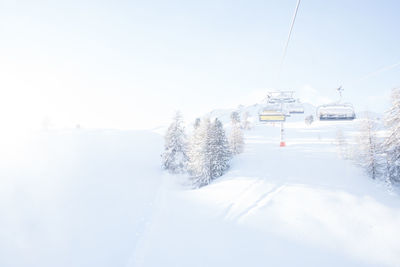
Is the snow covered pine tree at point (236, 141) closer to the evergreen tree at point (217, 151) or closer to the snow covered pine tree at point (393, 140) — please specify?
the evergreen tree at point (217, 151)

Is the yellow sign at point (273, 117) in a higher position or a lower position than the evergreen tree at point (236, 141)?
higher

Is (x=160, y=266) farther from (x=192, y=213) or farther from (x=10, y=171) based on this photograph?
(x=10, y=171)

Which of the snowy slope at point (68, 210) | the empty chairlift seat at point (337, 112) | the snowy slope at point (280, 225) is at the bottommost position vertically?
the snowy slope at point (280, 225)

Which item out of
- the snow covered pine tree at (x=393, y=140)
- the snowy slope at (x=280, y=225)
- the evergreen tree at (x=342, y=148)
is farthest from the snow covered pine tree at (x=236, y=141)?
the snow covered pine tree at (x=393, y=140)

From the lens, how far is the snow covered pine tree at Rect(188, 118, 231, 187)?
29.0 metres

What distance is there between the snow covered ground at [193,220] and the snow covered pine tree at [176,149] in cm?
912

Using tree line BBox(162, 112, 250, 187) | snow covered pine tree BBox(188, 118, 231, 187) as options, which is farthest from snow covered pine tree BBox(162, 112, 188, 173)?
snow covered pine tree BBox(188, 118, 231, 187)

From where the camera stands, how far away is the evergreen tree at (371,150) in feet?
71.2

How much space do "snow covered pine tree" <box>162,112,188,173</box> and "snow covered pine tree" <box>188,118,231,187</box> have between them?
13.6 feet

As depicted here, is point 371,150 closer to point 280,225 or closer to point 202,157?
point 280,225

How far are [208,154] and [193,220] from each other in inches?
594

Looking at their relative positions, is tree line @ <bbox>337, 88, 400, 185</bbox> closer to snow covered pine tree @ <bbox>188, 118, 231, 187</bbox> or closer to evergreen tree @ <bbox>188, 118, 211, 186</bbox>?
snow covered pine tree @ <bbox>188, 118, 231, 187</bbox>

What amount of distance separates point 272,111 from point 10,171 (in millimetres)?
25487

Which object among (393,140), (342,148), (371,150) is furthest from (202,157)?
(342,148)
